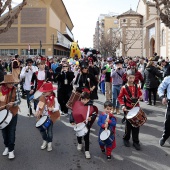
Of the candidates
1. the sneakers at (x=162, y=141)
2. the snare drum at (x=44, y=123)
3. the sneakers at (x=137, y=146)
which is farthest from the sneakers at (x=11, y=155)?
the sneakers at (x=162, y=141)

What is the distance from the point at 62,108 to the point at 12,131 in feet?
12.8

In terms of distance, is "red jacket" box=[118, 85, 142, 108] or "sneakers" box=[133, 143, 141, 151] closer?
"sneakers" box=[133, 143, 141, 151]

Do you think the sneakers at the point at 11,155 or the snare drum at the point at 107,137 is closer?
the snare drum at the point at 107,137

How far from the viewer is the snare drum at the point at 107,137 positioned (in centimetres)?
474

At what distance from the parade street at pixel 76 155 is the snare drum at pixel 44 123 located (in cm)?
56

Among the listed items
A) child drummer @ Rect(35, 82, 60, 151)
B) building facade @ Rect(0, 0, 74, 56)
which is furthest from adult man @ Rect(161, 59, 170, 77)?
building facade @ Rect(0, 0, 74, 56)

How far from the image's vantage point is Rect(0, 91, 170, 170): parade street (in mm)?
4590

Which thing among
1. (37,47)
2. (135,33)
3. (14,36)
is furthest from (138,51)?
(14,36)

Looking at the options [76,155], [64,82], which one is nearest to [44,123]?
[76,155]

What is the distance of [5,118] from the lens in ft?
15.3

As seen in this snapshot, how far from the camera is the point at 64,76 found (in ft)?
27.0

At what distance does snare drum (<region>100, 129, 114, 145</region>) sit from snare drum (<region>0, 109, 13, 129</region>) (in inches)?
68.4

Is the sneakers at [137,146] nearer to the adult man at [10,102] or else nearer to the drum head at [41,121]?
the drum head at [41,121]

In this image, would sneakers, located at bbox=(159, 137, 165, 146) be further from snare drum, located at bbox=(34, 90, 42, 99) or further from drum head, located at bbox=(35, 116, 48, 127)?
snare drum, located at bbox=(34, 90, 42, 99)
